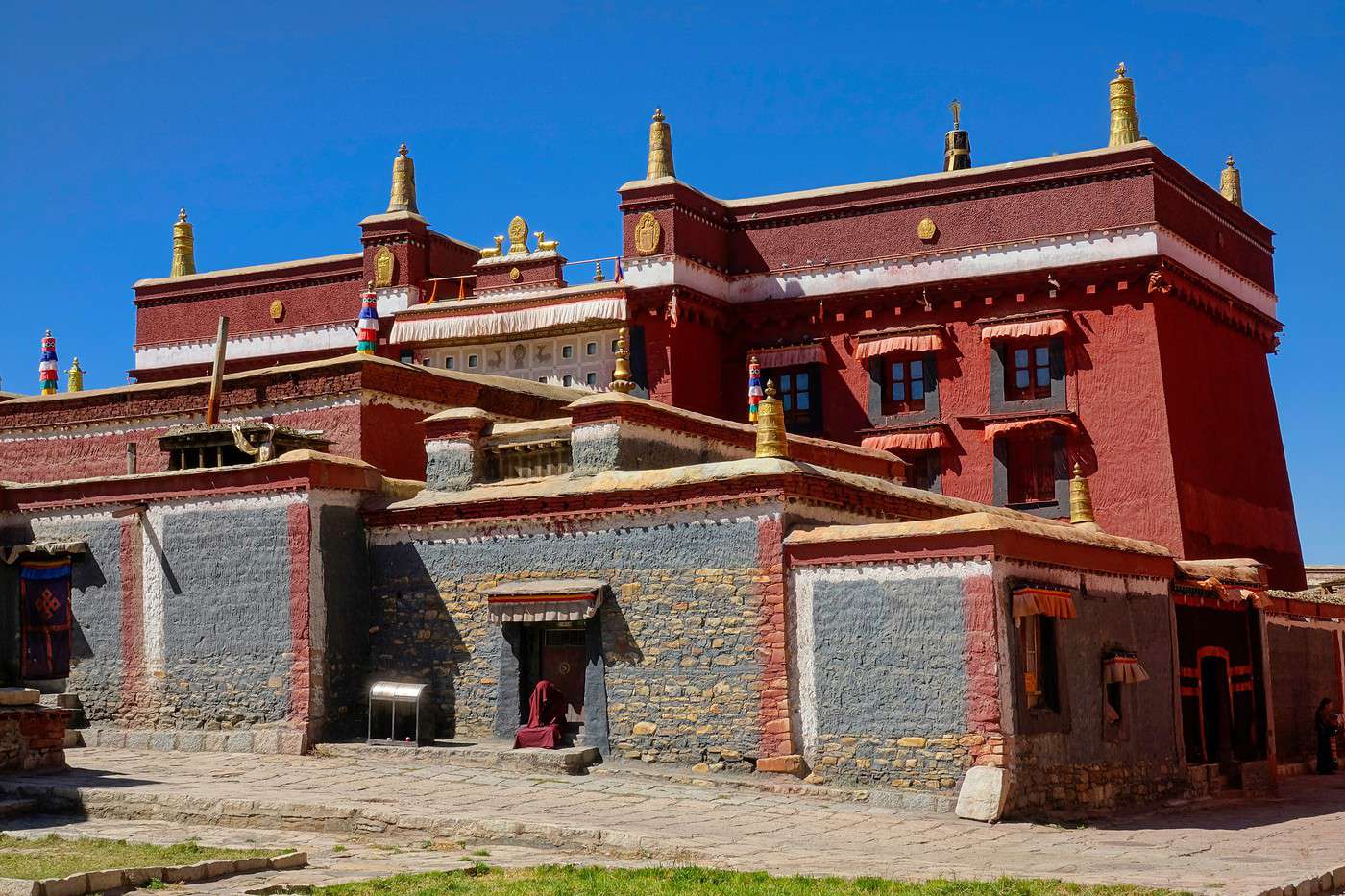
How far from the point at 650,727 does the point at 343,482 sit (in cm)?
514

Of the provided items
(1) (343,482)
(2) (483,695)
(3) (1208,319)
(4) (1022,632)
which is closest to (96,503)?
(1) (343,482)

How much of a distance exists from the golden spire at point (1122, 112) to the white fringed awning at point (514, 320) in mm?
9660

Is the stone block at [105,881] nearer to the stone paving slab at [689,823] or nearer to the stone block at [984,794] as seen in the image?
the stone paving slab at [689,823]

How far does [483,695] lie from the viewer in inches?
820

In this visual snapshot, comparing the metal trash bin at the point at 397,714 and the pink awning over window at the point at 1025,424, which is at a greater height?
the pink awning over window at the point at 1025,424

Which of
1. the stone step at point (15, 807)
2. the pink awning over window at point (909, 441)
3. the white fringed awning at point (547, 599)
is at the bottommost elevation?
the stone step at point (15, 807)

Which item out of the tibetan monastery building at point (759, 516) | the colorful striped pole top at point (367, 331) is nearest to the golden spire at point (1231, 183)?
the tibetan monastery building at point (759, 516)

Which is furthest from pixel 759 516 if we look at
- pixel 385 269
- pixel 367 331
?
pixel 385 269

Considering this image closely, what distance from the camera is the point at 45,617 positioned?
22.7 m

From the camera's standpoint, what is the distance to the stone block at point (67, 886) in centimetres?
1226

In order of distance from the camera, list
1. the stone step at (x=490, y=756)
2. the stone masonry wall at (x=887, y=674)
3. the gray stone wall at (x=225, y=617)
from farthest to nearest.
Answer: the gray stone wall at (x=225, y=617) → the stone step at (x=490, y=756) → the stone masonry wall at (x=887, y=674)

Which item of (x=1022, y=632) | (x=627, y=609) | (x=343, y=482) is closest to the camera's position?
(x=1022, y=632)

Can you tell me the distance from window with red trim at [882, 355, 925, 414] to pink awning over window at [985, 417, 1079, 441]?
1.60 metres

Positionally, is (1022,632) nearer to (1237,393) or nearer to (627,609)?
(627,609)
